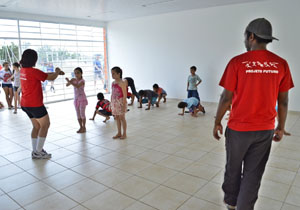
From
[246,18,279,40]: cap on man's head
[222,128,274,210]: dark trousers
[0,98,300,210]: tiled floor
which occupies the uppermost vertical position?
[246,18,279,40]: cap on man's head

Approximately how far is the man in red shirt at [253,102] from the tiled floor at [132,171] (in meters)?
0.78

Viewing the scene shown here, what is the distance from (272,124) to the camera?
70.6 inches

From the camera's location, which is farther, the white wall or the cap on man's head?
the white wall

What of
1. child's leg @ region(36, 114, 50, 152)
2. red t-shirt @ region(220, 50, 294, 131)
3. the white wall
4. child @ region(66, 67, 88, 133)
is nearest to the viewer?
red t-shirt @ region(220, 50, 294, 131)

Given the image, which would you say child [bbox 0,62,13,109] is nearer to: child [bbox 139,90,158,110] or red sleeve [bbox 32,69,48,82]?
child [bbox 139,90,158,110]

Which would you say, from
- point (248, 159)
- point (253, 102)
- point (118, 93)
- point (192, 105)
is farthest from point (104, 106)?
point (253, 102)

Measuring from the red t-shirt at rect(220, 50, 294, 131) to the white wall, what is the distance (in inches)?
222

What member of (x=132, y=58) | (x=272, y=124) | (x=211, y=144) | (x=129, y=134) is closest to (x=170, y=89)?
(x=132, y=58)

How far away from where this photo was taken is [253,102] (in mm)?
1716

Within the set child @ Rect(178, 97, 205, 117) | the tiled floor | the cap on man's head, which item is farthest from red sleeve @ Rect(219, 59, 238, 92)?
child @ Rect(178, 97, 205, 117)

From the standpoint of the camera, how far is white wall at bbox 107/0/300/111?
6.56 m

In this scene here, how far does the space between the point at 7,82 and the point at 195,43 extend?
602 cm

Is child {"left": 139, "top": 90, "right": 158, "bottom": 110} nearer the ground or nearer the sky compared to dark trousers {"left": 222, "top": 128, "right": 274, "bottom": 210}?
nearer the ground

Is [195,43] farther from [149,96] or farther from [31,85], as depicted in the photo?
[31,85]
